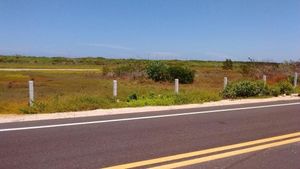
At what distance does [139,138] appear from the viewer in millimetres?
8055

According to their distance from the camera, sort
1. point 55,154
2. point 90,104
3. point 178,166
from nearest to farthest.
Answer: point 178,166 → point 55,154 → point 90,104

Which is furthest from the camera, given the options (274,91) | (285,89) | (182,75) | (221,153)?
(182,75)

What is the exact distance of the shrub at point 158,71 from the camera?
42059mm

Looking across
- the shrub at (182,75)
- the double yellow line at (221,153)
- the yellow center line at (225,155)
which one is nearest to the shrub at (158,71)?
the shrub at (182,75)

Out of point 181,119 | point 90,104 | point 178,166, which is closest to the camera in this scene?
point 178,166

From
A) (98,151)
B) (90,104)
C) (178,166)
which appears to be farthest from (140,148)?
(90,104)

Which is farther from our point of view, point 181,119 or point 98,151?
point 181,119

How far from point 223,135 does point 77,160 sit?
3479 millimetres

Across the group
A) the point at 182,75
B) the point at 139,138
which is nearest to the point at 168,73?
the point at 182,75

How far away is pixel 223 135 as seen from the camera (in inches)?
338

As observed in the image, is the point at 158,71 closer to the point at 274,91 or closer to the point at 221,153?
the point at 274,91

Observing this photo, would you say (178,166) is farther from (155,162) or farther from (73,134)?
(73,134)

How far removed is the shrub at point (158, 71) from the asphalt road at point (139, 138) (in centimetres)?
3001

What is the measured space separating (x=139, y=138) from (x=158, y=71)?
3417cm
